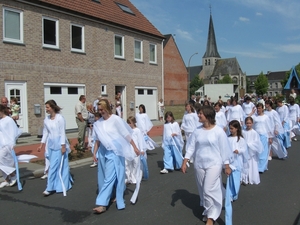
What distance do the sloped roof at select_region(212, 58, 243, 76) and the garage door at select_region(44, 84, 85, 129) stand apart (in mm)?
115502

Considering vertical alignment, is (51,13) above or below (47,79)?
above

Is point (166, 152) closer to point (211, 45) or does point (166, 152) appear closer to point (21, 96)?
point (21, 96)

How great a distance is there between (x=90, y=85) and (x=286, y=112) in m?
10.4

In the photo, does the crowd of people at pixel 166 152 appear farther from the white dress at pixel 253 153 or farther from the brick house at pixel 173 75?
the brick house at pixel 173 75

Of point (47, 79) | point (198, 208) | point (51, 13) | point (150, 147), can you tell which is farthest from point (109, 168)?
point (51, 13)

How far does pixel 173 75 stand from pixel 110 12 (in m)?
25.2

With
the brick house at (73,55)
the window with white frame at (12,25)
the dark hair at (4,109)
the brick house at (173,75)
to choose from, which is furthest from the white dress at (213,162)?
the brick house at (173,75)

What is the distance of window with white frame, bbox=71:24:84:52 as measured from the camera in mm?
17672

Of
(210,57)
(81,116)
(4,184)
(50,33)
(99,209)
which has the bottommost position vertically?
(4,184)

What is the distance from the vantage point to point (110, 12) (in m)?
20.7

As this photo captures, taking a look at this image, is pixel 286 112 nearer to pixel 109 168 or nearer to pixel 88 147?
pixel 88 147

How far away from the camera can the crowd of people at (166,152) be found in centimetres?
482

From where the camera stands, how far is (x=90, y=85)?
18516 mm

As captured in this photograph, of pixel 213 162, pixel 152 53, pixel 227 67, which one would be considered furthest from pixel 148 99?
pixel 227 67
